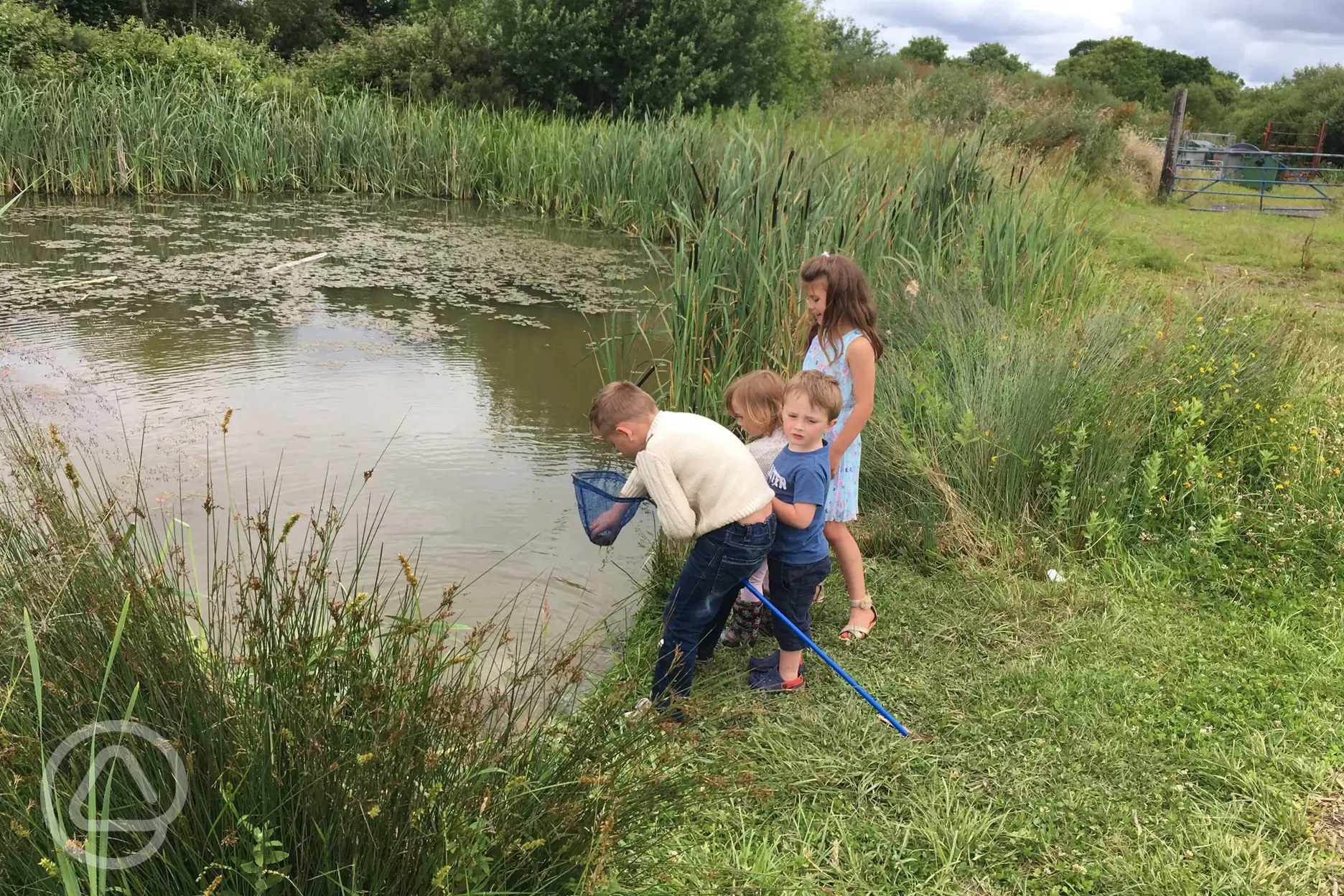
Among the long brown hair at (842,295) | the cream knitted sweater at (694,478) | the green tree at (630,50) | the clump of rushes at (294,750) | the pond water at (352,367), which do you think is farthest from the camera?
the green tree at (630,50)

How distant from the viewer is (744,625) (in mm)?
3139

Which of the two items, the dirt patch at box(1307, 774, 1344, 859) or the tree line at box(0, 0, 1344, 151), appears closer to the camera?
the dirt patch at box(1307, 774, 1344, 859)

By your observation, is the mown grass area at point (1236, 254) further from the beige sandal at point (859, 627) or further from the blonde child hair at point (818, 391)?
the blonde child hair at point (818, 391)

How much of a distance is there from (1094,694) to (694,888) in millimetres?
1428

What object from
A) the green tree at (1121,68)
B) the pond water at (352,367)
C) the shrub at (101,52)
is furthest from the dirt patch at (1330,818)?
the green tree at (1121,68)

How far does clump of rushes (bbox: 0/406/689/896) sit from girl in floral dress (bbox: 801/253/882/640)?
1468mm

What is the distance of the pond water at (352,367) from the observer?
4.10 metres

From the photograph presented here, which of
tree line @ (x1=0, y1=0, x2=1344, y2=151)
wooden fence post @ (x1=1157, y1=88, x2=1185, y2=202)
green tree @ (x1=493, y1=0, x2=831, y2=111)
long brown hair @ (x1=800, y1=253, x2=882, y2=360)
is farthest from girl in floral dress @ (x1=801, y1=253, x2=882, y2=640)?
green tree @ (x1=493, y1=0, x2=831, y2=111)

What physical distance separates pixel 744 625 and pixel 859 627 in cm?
39

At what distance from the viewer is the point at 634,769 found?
178 centimetres

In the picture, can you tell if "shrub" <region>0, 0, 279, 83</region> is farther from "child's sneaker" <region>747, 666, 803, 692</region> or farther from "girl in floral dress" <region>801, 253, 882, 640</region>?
"child's sneaker" <region>747, 666, 803, 692</region>

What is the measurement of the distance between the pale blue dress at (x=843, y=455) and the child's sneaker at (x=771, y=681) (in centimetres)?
56

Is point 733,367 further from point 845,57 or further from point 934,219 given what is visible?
point 845,57

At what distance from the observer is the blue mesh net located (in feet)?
8.25
